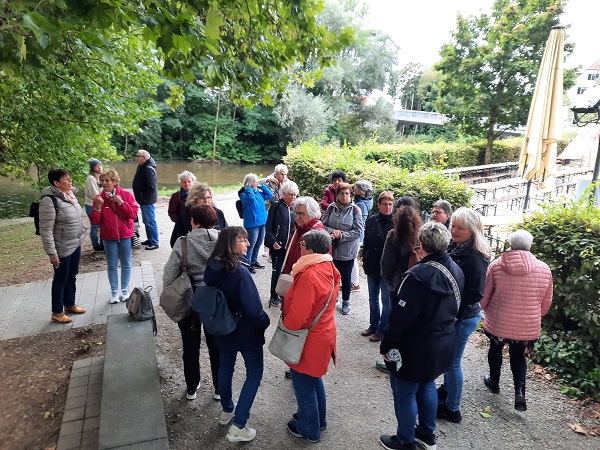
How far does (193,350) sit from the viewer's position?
353 centimetres

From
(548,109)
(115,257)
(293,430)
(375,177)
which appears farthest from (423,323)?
(548,109)

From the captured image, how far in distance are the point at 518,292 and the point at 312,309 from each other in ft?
6.23

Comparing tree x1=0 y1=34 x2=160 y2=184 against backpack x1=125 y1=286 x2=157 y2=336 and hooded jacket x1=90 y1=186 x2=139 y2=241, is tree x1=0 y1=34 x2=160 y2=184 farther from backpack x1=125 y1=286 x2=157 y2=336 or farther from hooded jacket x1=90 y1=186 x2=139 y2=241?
backpack x1=125 y1=286 x2=157 y2=336

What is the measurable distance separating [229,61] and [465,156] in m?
19.1

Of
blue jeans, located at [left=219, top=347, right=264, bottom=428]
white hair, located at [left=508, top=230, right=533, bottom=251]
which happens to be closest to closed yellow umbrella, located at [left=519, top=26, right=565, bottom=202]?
white hair, located at [left=508, top=230, right=533, bottom=251]

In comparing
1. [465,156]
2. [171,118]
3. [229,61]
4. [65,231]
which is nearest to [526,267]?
[229,61]

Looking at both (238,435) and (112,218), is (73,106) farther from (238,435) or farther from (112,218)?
(238,435)

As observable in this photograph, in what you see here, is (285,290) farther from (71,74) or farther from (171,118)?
(171,118)

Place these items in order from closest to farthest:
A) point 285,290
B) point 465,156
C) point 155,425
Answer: point 155,425 < point 285,290 < point 465,156

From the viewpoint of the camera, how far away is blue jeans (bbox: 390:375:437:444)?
9.57ft

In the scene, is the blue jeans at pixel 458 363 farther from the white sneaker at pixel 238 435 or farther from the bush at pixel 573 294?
the white sneaker at pixel 238 435

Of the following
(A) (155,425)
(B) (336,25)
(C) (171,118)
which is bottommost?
(A) (155,425)

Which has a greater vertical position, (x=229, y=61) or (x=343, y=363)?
(x=229, y=61)

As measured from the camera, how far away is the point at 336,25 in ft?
93.1
